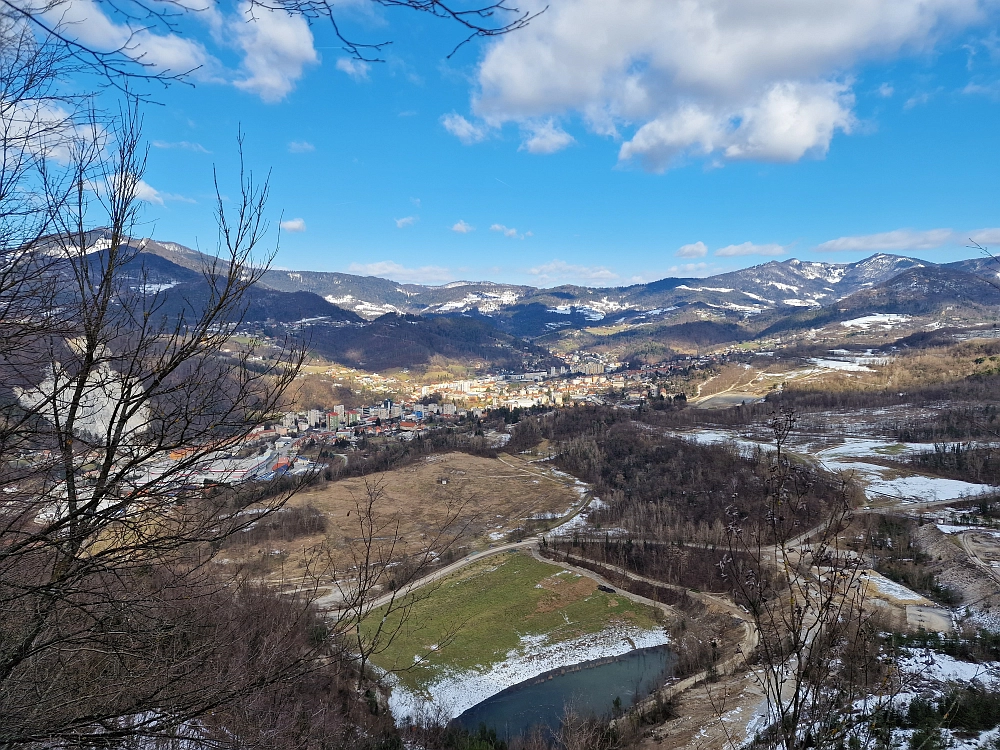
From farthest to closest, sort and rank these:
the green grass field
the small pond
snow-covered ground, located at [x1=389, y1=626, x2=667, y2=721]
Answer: the green grass field → snow-covered ground, located at [x1=389, y1=626, x2=667, y2=721] → the small pond

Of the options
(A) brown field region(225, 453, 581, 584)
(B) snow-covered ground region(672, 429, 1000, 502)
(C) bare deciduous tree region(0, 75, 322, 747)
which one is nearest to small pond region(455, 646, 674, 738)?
(A) brown field region(225, 453, 581, 584)

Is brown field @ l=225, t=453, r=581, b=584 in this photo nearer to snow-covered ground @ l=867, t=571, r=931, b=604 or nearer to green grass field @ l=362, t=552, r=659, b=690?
green grass field @ l=362, t=552, r=659, b=690

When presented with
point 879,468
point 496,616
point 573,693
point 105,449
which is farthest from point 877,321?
point 105,449

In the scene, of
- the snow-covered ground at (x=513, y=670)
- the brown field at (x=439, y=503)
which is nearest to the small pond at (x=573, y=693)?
the snow-covered ground at (x=513, y=670)

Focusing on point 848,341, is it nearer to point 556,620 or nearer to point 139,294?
point 556,620

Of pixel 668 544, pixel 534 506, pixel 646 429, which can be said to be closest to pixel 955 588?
pixel 668 544

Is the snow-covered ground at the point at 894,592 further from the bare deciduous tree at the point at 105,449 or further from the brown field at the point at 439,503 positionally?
the bare deciduous tree at the point at 105,449

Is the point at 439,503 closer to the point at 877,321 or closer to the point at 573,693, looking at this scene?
the point at 573,693
